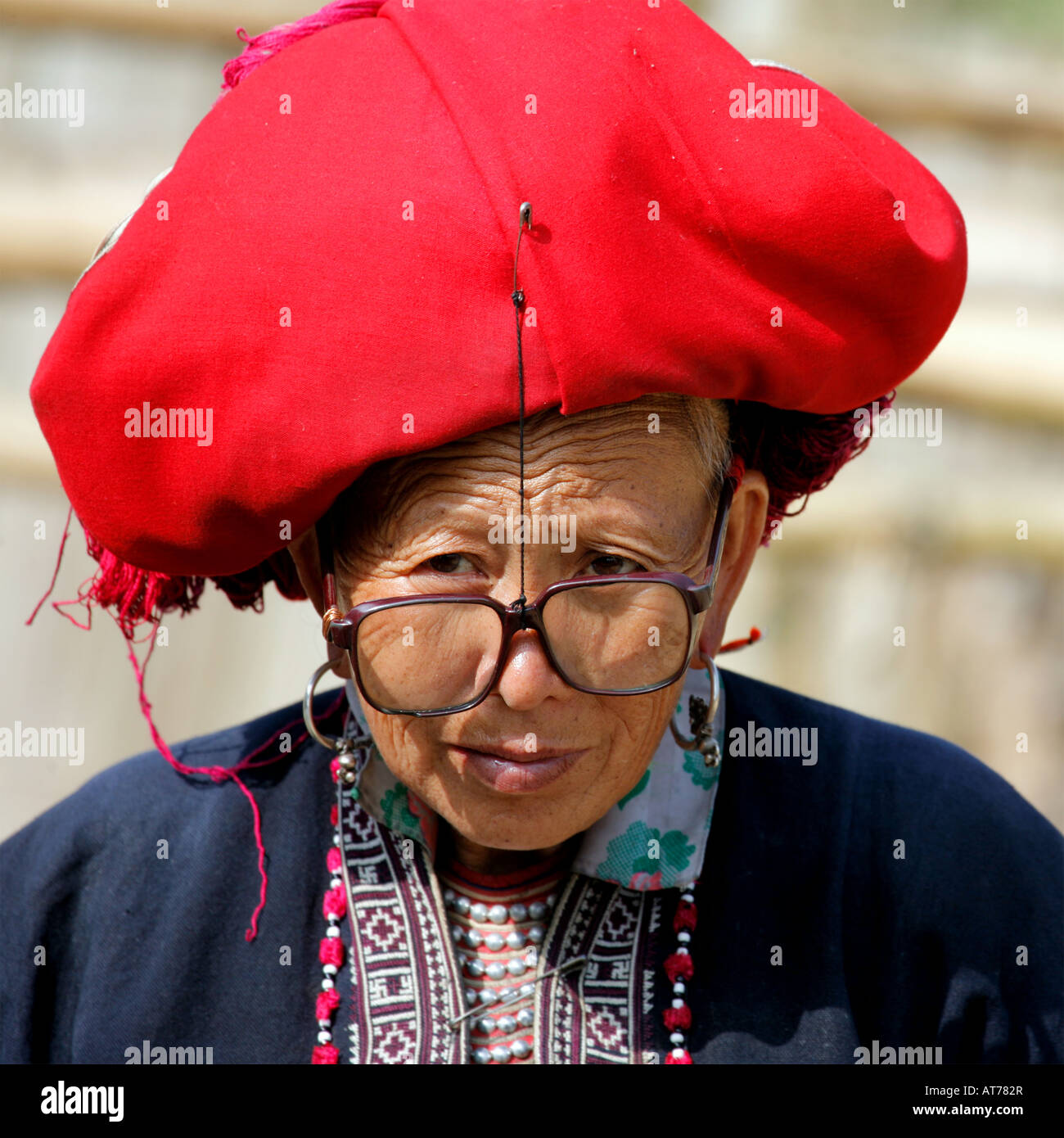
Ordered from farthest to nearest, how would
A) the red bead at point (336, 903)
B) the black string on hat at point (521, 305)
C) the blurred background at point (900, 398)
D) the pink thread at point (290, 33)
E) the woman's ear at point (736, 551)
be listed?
the blurred background at point (900, 398)
the red bead at point (336, 903)
the woman's ear at point (736, 551)
the pink thread at point (290, 33)
the black string on hat at point (521, 305)

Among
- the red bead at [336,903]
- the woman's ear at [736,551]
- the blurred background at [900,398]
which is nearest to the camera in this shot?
the woman's ear at [736,551]

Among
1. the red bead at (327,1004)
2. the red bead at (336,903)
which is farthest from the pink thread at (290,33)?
the red bead at (327,1004)

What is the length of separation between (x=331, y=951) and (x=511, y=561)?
0.66m

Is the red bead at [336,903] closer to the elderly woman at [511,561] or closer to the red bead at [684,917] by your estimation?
the elderly woman at [511,561]

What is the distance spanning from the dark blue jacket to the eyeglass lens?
40 centimetres

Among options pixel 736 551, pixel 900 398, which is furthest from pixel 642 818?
pixel 900 398

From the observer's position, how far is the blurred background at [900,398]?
435 cm

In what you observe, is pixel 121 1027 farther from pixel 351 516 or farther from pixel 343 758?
pixel 351 516

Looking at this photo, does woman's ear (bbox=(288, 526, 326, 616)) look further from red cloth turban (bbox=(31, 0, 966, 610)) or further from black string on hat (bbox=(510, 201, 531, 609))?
black string on hat (bbox=(510, 201, 531, 609))

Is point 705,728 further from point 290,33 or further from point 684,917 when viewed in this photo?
point 290,33

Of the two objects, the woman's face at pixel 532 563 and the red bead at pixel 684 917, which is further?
the red bead at pixel 684 917

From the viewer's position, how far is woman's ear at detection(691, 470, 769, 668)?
1.66 meters

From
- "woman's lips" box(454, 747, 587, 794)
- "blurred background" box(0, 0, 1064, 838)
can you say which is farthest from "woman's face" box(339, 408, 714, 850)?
"blurred background" box(0, 0, 1064, 838)
